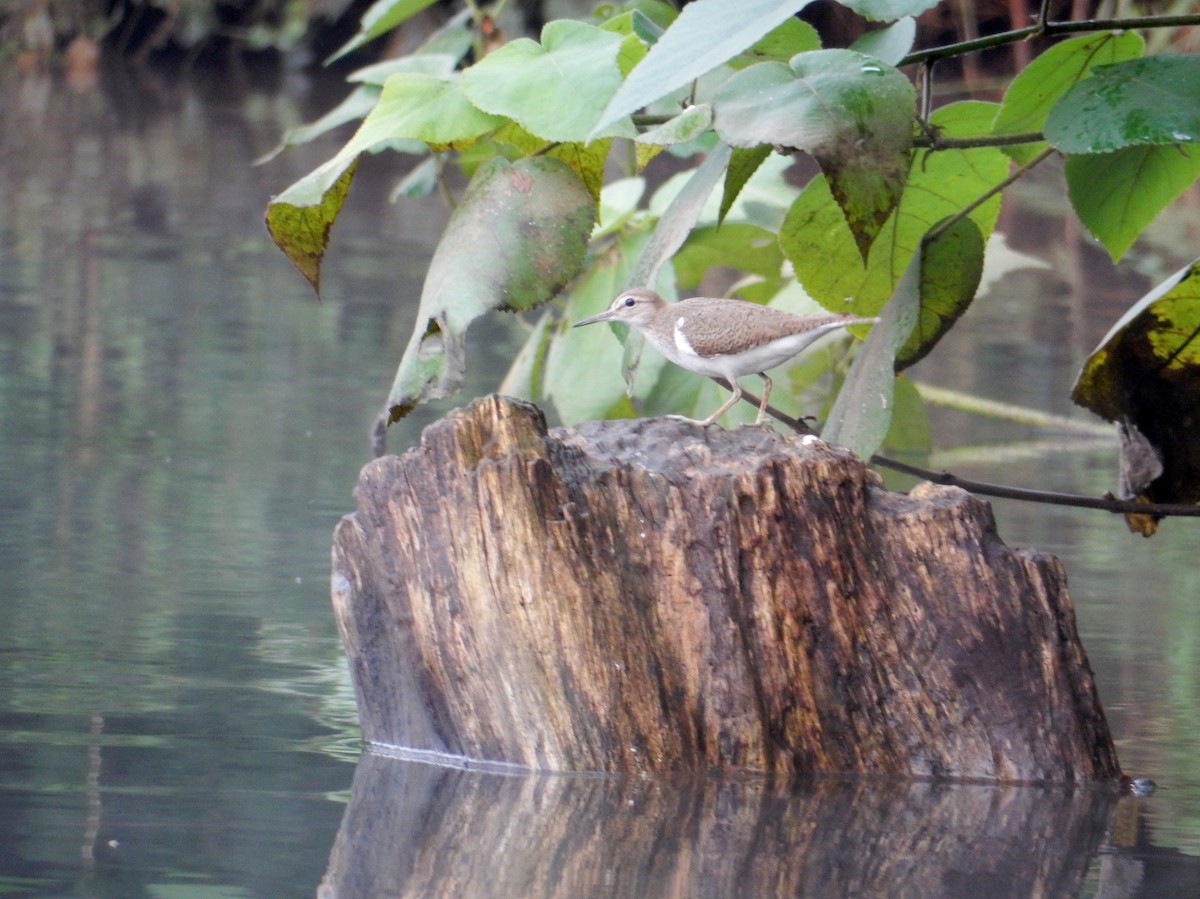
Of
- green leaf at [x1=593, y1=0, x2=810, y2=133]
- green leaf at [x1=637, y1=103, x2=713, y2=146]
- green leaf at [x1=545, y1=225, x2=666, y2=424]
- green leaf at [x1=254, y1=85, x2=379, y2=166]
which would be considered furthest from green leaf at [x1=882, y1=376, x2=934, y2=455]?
green leaf at [x1=593, y1=0, x2=810, y2=133]

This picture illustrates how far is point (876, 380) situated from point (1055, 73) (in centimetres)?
37

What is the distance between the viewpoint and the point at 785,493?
7.36 ft

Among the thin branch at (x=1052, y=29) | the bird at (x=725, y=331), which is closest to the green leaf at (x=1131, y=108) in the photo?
the thin branch at (x=1052, y=29)

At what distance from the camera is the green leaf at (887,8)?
185 cm

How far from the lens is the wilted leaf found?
2.29 m

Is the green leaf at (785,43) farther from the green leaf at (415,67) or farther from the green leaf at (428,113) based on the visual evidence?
the green leaf at (415,67)

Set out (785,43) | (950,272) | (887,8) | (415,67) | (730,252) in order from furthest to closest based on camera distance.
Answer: (730,252)
(415,67)
(950,272)
(785,43)
(887,8)

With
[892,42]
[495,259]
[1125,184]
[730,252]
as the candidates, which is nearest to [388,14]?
[495,259]

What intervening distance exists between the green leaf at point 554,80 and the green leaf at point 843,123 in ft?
0.79

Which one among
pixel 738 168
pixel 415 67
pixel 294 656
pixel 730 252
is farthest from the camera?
pixel 730 252

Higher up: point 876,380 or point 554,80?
point 554,80

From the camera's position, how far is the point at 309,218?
213 cm

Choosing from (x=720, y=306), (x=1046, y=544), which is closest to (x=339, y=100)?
(x=1046, y=544)

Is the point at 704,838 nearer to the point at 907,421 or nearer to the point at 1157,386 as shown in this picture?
the point at 1157,386
